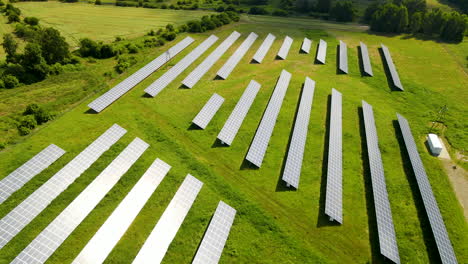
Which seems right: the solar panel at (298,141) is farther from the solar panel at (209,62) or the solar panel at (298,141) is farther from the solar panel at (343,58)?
the solar panel at (209,62)

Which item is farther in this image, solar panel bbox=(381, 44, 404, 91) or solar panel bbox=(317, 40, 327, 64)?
solar panel bbox=(317, 40, 327, 64)

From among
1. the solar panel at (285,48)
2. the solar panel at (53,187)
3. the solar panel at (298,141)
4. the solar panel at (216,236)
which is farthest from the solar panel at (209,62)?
the solar panel at (216,236)

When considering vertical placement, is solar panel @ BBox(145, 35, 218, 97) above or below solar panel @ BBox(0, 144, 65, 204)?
above

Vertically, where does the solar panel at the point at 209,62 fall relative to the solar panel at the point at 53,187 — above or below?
above

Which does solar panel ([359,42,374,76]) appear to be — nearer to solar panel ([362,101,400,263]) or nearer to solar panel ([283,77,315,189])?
solar panel ([283,77,315,189])

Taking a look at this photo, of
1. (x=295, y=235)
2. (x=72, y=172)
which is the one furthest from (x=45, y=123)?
(x=295, y=235)

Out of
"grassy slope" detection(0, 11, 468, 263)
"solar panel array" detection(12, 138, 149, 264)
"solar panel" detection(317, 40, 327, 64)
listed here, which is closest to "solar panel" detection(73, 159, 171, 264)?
"grassy slope" detection(0, 11, 468, 263)

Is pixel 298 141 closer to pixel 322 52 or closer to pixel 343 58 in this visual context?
pixel 343 58

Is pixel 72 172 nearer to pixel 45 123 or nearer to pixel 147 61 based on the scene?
pixel 45 123
